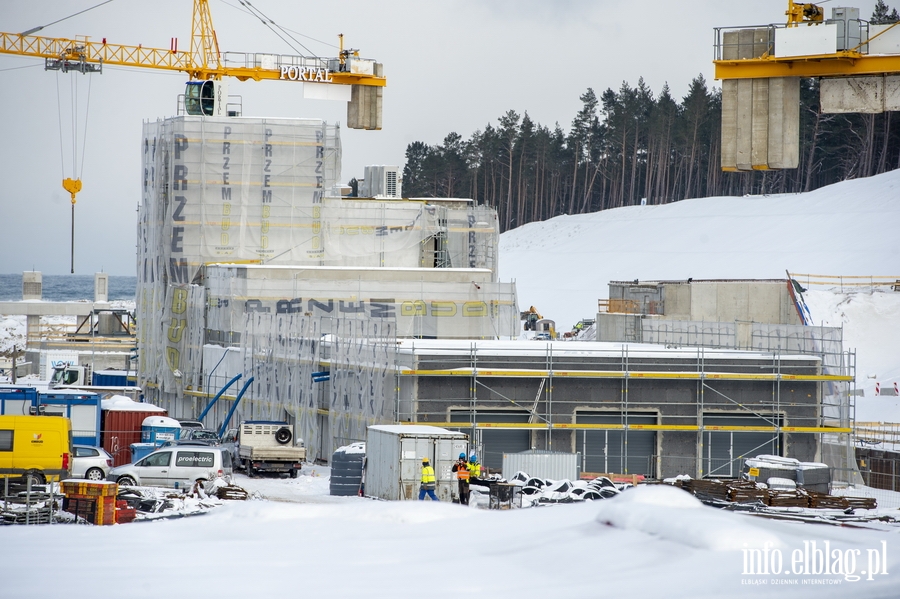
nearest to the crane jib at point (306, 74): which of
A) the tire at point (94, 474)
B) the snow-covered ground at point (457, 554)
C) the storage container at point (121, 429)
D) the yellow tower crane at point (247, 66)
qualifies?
the yellow tower crane at point (247, 66)

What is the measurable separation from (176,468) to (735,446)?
1528 centimetres

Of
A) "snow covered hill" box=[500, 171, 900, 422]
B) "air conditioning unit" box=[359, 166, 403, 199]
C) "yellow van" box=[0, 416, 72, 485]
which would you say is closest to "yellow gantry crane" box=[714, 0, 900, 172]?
"yellow van" box=[0, 416, 72, 485]

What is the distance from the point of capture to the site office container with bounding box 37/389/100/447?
98.0 feet

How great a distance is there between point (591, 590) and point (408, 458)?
1612 centimetres

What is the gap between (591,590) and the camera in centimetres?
742

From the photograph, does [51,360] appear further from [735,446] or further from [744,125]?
[744,125]

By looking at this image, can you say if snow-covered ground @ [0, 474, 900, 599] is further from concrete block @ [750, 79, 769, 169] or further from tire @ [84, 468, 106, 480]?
concrete block @ [750, 79, 769, 169]

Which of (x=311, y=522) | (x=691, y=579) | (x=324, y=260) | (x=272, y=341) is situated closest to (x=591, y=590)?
(x=691, y=579)

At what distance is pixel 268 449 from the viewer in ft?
93.5

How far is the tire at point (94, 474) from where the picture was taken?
2436cm

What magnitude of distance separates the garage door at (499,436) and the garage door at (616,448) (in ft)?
5.00

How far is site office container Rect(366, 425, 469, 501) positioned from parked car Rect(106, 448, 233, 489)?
11.7ft

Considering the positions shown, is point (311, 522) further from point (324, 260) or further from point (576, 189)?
point (576, 189)

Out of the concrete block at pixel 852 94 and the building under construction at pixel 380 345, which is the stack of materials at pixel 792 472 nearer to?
the building under construction at pixel 380 345
